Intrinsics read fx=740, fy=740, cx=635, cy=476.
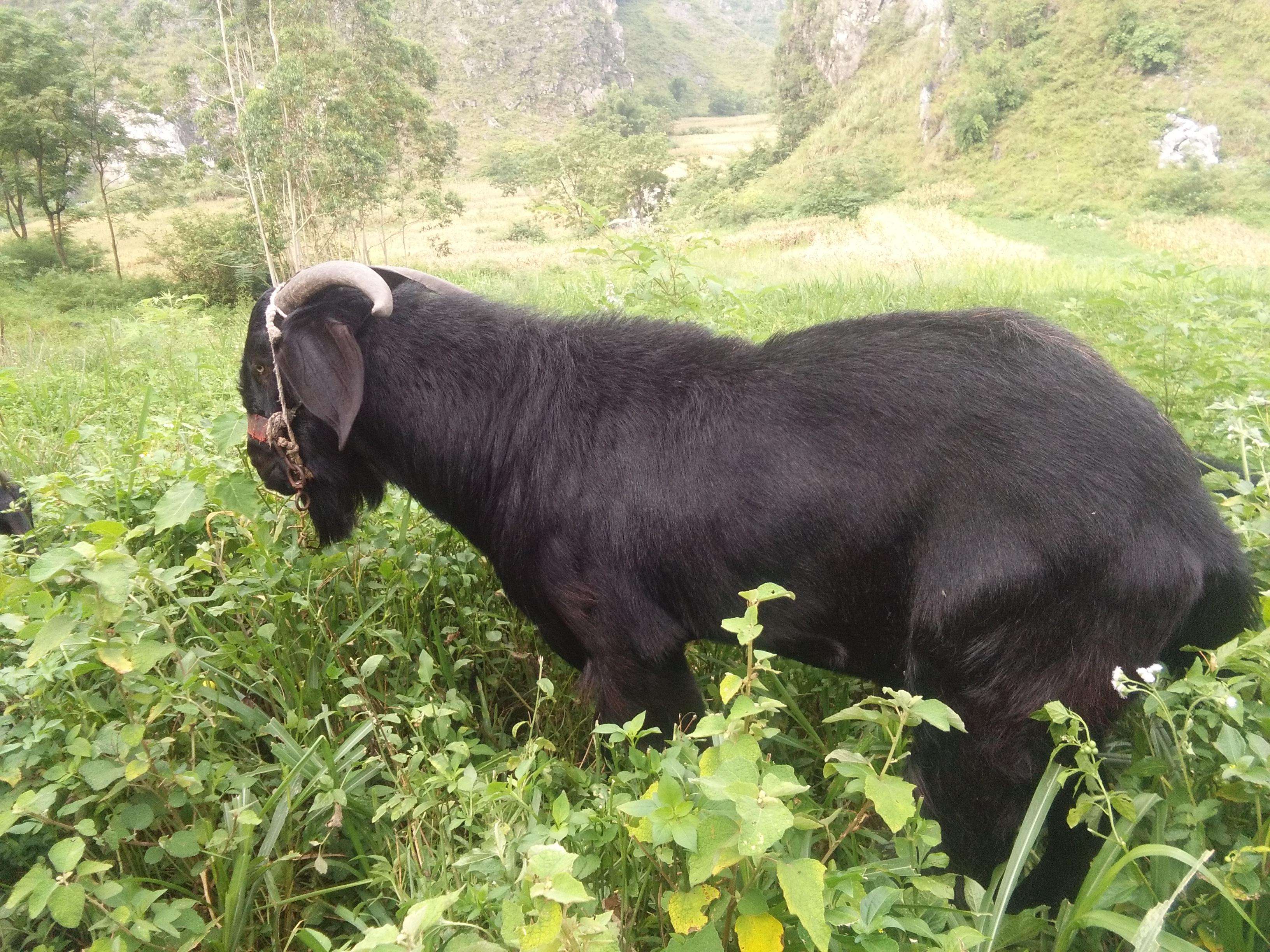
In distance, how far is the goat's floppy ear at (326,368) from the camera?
2.38 m

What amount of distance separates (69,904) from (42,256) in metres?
39.0

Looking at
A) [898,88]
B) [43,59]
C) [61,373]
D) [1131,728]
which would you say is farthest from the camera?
[898,88]

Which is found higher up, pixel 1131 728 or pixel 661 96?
pixel 661 96

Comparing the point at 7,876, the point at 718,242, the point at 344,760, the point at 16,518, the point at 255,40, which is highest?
the point at 255,40

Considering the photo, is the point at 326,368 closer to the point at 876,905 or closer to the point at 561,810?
the point at 561,810

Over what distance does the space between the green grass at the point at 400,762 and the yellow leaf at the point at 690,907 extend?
4cm

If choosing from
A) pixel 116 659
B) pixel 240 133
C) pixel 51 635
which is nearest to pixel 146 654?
pixel 116 659

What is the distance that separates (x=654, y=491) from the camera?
2191 millimetres

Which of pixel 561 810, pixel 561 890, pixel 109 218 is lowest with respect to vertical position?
pixel 561 810

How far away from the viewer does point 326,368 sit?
242 centimetres

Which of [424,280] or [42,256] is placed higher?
[424,280]

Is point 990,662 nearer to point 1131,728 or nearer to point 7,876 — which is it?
point 1131,728

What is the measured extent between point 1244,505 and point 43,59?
4075 centimetres

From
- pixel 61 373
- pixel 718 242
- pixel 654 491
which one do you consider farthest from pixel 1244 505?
pixel 61 373
